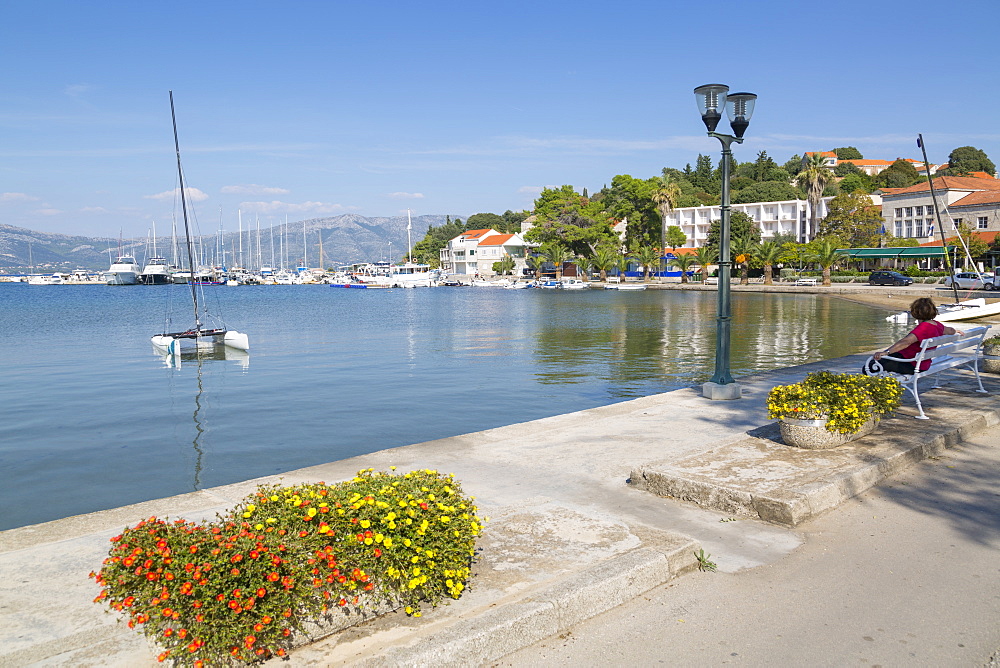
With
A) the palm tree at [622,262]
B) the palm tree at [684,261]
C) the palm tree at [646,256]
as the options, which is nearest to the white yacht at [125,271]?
the palm tree at [622,262]

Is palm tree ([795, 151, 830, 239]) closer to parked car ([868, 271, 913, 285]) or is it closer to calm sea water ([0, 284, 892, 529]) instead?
parked car ([868, 271, 913, 285])

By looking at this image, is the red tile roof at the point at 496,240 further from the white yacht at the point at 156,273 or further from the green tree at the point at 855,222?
the white yacht at the point at 156,273

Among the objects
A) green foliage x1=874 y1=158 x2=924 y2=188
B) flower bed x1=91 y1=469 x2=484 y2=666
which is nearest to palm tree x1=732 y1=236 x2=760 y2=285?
green foliage x1=874 y1=158 x2=924 y2=188

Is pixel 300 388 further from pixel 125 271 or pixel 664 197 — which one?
pixel 125 271

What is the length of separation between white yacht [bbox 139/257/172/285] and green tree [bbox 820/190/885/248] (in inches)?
4911

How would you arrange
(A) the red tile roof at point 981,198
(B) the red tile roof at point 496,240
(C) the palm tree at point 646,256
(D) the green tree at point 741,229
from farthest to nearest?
(B) the red tile roof at point 496,240 → (C) the palm tree at point 646,256 → (D) the green tree at point 741,229 → (A) the red tile roof at point 981,198

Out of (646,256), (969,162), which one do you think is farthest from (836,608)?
(969,162)

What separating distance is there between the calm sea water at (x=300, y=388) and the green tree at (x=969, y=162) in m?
109

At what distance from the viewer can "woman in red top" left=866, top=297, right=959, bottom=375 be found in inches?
351

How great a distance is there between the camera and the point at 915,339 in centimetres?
891

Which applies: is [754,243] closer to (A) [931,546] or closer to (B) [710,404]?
(B) [710,404]

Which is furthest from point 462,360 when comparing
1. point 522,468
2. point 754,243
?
point 754,243

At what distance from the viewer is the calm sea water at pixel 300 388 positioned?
1191 cm

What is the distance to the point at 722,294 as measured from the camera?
11430mm
